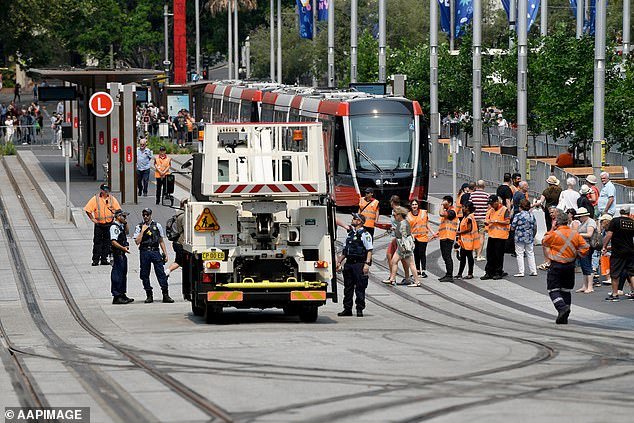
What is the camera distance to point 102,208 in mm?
29844

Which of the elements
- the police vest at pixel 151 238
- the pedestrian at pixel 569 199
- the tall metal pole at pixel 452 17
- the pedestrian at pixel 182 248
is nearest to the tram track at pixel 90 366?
the police vest at pixel 151 238

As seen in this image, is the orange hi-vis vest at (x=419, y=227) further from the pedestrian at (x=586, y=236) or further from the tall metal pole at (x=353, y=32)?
the tall metal pole at (x=353, y=32)

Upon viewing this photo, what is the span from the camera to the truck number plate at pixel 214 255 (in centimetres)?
2120

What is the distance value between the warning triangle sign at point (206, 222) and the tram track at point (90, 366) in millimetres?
1988

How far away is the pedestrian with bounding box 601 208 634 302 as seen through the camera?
950 inches

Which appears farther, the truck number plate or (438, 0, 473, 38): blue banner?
(438, 0, 473, 38): blue banner

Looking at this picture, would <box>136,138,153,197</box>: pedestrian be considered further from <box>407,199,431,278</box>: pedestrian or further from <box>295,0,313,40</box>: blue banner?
<box>295,0,313,40</box>: blue banner

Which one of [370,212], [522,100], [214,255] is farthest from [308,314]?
[522,100]

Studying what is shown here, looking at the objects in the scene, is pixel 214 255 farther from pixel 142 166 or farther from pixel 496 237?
pixel 142 166

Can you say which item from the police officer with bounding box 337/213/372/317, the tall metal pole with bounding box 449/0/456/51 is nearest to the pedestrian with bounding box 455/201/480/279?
the police officer with bounding box 337/213/372/317

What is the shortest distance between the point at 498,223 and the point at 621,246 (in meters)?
3.87

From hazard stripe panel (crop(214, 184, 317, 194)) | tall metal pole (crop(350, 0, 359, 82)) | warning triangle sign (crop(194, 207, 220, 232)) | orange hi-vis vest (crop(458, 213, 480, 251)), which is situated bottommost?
orange hi-vis vest (crop(458, 213, 480, 251))

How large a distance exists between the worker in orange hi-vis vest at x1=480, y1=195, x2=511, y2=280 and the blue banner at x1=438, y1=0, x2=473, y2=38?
24.7 m

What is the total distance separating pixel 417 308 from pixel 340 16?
63124mm
